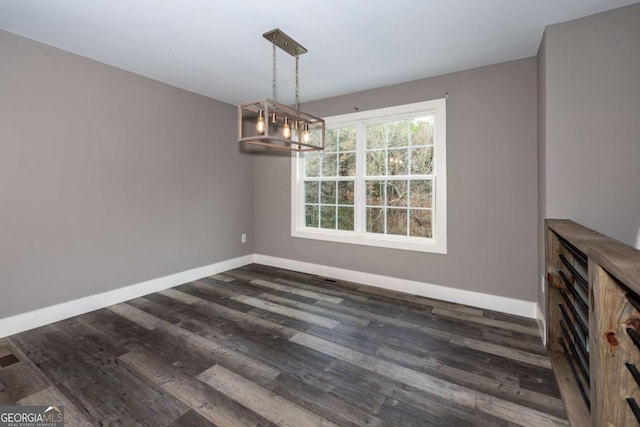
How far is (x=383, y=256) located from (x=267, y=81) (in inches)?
103

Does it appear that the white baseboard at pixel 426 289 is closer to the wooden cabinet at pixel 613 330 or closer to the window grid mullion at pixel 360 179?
the window grid mullion at pixel 360 179

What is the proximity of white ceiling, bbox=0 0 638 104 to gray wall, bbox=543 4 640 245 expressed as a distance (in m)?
0.19

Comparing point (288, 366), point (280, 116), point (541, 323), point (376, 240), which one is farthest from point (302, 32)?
point (541, 323)

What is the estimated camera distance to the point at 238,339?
2.45 metres

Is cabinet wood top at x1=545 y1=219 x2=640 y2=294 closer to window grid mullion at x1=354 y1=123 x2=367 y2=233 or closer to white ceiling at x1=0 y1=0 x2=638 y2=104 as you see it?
white ceiling at x1=0 y1=0 x2=638 y2=104

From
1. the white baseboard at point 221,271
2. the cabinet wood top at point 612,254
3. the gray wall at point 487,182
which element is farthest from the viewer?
the gray wall at point 487,182

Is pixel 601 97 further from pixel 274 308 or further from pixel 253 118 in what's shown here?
pixel 253 118

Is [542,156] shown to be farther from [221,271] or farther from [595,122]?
[221,271]

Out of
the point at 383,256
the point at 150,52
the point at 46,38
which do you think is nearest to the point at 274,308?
the point at 383,256

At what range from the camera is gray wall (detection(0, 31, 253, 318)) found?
2.55 meters

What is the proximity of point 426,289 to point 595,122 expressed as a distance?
7.13 ft

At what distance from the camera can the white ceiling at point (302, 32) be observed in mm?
2141

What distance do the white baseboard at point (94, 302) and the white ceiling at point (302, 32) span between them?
8.07 feet

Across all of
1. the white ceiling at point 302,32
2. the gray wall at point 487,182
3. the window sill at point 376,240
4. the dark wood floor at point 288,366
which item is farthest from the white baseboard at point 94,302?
the gray wall at point 487,182
